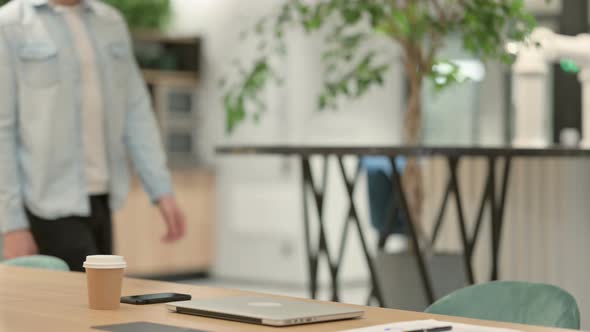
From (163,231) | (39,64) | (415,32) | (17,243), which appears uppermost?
(415,32)

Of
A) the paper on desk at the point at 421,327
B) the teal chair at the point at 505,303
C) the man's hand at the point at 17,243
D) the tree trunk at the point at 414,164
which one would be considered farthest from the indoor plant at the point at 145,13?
the paper on desk at the point at 421,327

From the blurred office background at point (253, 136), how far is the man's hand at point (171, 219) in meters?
4.04

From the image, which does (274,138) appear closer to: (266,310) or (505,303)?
(505,303)

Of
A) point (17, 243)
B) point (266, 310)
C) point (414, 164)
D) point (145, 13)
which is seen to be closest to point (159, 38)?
point (145, 13)

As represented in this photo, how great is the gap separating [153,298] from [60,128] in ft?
4.95

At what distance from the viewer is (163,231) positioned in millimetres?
8109

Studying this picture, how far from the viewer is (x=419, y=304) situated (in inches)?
164

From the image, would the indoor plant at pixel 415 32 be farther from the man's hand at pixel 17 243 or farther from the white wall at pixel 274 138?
the white wall at pixel 274 138

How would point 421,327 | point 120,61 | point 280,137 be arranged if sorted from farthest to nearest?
point 280,137 → point 120,61 → point 421,327

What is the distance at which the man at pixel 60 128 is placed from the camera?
308 centimetres

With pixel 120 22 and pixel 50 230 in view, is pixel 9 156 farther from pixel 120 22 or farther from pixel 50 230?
pixel 120 22

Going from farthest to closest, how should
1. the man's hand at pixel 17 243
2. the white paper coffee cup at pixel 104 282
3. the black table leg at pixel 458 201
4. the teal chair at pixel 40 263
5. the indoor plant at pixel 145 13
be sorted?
1. the indoor plant at pixel 145 13
2. the black table leg at pixel 458 201
3. the man's hand at pixel 17 243
4. the teal chair at pixel 40 263
5. the white paper coffee cup at pixel 104 282

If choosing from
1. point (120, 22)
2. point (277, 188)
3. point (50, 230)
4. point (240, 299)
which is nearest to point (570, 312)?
point (240, 299)

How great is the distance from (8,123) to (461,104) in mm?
5687
